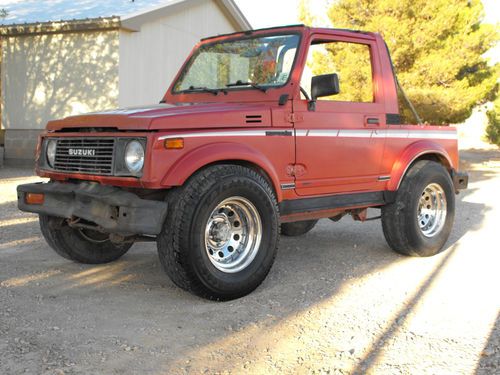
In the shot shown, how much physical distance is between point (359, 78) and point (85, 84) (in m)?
8.62

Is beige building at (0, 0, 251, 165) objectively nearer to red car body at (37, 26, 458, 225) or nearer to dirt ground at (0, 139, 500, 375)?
dirt ground at (0, 139, 500, 375)

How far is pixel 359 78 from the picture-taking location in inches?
263

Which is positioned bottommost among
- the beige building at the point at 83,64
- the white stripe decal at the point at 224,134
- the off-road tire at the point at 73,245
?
the off-road tire at the point at 73,245

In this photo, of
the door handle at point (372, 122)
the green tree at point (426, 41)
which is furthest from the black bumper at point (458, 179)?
the green tree at point (426, 41)

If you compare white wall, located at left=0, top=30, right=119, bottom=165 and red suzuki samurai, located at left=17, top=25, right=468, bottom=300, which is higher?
white wall, located at left=0, top=30, right=119, bottom=165

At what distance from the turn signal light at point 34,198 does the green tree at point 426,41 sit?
1336 centimetres

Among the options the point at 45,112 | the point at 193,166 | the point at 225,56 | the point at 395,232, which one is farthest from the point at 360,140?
the point at 45,112

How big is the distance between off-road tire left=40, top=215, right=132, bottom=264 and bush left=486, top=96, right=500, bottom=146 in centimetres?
2281

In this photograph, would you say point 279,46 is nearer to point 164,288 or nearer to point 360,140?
point 360,140

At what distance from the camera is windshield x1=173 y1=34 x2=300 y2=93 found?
495 centimetres

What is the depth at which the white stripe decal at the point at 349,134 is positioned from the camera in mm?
4135

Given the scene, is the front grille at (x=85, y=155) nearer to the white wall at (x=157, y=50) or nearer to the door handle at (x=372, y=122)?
the door handle at (x=372, y=122)

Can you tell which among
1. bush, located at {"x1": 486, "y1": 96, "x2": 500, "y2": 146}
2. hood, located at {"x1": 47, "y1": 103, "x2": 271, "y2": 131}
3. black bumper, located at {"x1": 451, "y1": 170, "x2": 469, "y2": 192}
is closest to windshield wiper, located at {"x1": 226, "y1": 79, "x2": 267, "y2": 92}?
hood, located at {"x1": 47, "y1": 103, "x2": 271, "y2": 131}

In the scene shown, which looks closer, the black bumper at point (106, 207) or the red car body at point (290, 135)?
the black bumper at point (106, 207)
